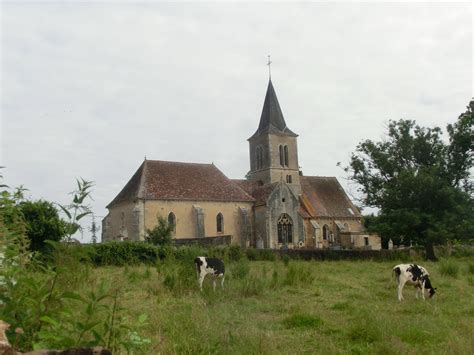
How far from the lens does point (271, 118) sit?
5344cm

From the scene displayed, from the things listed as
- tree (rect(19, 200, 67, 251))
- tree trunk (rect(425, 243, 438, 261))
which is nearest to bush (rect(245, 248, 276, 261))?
tree trunk (rect(425, 243, 438, 261))

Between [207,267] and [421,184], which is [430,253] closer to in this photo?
[421,184]

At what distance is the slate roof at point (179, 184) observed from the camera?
39.9 meters

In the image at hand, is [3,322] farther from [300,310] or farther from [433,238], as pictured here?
[433,238]

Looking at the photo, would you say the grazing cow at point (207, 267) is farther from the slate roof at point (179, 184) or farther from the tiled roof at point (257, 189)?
the tiled roof at point (257, 189)

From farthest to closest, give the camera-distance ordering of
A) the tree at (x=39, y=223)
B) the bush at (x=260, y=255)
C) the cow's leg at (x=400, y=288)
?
the bush at (x=260, y=255), the tree at (x=39, y=223), the cow's leg at (x=400, y=288)

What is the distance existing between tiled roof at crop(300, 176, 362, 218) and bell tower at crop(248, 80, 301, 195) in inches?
58.0

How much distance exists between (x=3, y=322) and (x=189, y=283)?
31.0 feet

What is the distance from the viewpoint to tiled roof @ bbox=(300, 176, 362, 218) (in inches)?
1921

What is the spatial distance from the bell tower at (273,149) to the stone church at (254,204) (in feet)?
0.36

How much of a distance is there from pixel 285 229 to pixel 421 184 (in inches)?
683

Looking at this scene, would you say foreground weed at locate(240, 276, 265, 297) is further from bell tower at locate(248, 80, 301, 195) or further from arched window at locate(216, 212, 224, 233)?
bell tower at locate(248, 80, 301, 195)

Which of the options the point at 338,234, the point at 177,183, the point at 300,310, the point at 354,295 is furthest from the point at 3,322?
the point at 338,234

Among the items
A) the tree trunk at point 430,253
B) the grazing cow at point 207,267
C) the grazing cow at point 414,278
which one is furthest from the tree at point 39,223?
the tree trunk at point 430,253
